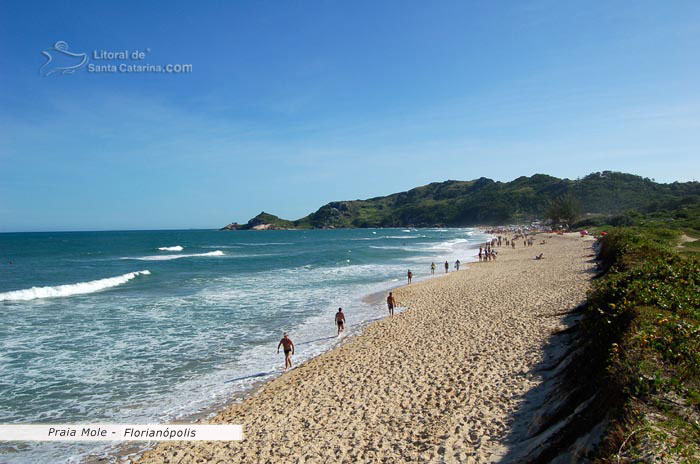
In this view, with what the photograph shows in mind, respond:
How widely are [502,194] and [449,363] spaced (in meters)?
194

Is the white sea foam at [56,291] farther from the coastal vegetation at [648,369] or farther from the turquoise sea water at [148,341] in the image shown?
the coastal vegetation at [648,369]

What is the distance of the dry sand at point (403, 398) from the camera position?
22.7ft

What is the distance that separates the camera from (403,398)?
8.93 m

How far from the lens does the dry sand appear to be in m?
6.91

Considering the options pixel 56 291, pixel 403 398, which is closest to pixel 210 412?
pixel 403 398

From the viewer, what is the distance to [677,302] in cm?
708

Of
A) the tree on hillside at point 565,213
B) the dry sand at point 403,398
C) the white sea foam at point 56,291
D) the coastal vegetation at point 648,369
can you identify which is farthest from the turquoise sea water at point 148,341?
the tree on hillside at point 565,213

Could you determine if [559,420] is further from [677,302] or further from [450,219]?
[450,219]

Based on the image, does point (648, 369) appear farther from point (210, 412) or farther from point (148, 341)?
point (148, 341)
